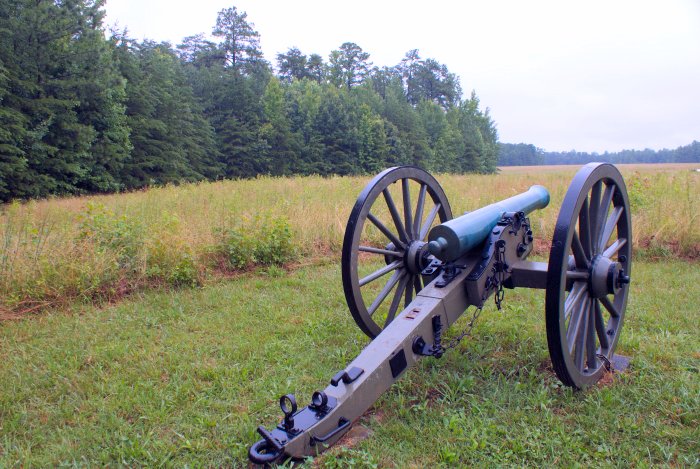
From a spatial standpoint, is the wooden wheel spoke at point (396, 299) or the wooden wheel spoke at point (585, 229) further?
the wooden wheel spoke at point (396, 299)

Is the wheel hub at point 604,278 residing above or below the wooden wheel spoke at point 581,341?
above

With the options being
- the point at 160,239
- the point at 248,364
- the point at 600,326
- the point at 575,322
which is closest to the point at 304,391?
the point at 248,364

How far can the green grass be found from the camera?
2.62m

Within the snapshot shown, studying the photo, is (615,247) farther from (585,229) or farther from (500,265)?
(500,265)

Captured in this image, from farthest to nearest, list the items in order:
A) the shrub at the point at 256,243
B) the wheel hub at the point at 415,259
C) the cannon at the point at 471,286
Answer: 1. the shrub at the point at 256,243
2. the wheel hub at the point at 415,259
3. the cannon at the point at 471,286

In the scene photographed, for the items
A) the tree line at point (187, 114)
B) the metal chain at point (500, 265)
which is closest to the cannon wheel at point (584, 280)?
the metal chain at point (500, 265)

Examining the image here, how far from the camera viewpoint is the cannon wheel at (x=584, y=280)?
2.64 meters

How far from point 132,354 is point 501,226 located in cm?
289

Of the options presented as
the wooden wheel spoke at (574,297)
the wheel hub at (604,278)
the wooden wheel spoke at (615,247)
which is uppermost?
the wooden wheel spoke at (615,247)

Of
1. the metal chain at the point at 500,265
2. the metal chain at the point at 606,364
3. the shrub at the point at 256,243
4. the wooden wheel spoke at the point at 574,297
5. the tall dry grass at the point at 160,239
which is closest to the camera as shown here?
the wooden wheel spoke at the point at 574,297

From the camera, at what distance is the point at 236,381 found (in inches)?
135

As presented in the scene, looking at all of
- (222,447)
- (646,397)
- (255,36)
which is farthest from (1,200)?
(255,36)

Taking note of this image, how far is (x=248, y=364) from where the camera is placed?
369 cm

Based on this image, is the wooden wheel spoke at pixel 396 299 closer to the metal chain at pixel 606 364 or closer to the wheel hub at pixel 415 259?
the wheel hub at pixel 415 259
